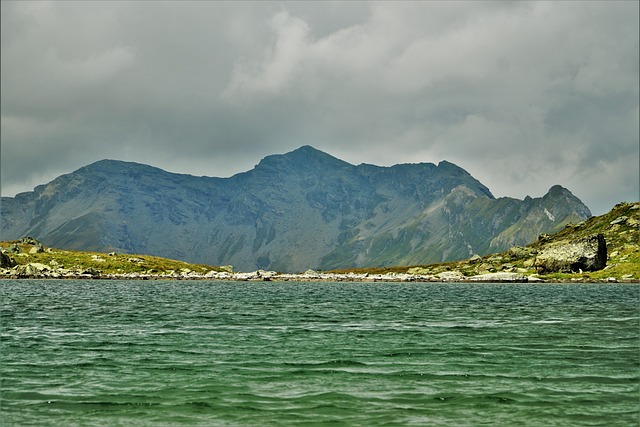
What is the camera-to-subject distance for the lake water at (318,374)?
20938 mm

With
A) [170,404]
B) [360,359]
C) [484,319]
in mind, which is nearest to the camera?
[170,404]

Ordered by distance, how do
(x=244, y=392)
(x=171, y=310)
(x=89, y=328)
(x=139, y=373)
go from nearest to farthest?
(x=244, y=392) < (x=139, y=373) < (x=89, y=328) < (x=171, y=310)

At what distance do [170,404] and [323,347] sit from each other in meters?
17.3

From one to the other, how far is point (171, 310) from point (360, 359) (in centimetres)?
4397

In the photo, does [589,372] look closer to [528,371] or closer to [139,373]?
[528,371]

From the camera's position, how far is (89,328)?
49969 mm

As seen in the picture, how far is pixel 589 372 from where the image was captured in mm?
29891

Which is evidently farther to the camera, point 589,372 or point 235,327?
point 235,327

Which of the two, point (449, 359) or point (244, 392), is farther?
point (449, 359)

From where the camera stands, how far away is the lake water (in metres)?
20.9

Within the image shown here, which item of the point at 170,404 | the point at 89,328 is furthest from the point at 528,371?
the point at 89,328

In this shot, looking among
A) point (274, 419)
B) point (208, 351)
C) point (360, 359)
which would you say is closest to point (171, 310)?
point (208, 351)

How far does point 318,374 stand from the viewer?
28.7 m

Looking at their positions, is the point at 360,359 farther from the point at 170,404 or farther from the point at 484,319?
the point at 484,319
